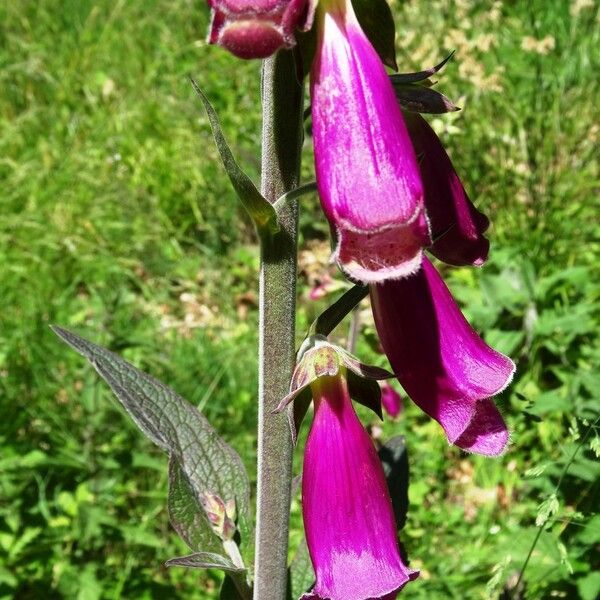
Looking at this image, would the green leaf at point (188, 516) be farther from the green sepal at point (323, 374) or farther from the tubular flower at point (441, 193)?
the tubular flower at point (441, 193)

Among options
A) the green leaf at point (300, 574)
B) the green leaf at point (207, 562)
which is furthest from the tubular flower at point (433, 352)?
the green leaf at point (300, 574)

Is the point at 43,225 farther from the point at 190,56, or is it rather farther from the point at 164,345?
the point at 190,56

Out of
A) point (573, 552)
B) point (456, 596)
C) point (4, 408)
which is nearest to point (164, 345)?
point (4, 408)

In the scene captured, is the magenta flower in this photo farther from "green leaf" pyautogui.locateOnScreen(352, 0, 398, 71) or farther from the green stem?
"green leaf" pyautogui.locateOnScreen(352, 0, 398, 71)

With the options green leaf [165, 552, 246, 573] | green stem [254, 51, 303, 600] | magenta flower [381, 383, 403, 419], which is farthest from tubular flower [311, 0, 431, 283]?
magenta flower [381, 383, 403, 419]

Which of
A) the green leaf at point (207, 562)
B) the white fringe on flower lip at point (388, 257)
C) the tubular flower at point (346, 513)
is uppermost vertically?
the white fringe on flower lip at point (388, 257)

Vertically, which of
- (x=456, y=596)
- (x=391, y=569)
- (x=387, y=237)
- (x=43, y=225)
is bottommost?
(x=456, y=596)

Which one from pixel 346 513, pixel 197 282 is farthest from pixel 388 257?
pixel 197 282
